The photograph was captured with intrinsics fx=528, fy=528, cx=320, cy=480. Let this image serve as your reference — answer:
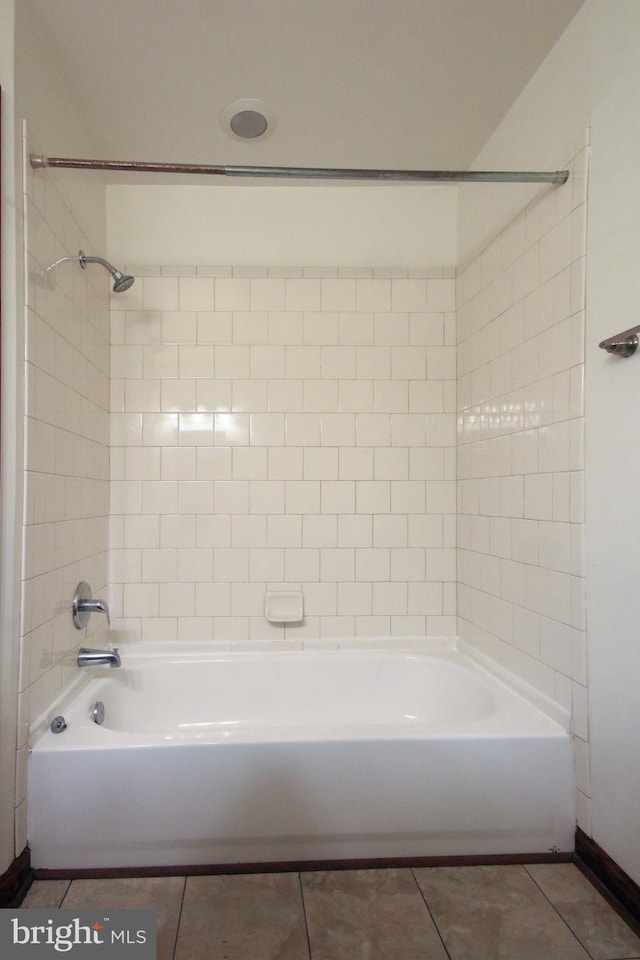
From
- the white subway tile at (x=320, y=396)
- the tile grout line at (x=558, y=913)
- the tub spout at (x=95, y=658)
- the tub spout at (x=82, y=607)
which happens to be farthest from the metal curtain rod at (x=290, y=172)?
the tile grout line at (x=558, y=913)

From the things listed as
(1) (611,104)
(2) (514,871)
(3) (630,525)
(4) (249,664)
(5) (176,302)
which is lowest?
(2) (514,871)

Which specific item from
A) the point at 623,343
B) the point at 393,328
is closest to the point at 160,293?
the point at 393,328

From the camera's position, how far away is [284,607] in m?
2.49

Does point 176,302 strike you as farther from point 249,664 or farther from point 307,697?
point 307,697

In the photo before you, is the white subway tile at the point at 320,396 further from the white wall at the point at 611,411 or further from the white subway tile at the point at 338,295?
the white wall at the point at 611,411

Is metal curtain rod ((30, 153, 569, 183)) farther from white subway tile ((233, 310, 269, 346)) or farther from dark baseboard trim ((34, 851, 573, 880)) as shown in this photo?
dark baseboard trim ((34, 851, 573, 880))

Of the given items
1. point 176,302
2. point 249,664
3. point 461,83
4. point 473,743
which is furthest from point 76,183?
point 473,743

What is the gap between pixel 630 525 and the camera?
141 centimetres

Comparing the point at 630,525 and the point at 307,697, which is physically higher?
the point at 630,525

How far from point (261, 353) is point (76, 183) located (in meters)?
0.99

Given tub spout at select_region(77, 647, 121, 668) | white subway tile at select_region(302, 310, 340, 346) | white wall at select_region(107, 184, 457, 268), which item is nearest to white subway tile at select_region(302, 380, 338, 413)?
white subway tile at select_region(302, 310, 340, 346)

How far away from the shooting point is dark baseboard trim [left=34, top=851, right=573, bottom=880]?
1.60 metres

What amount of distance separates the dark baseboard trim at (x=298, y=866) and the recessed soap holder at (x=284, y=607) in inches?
39.1

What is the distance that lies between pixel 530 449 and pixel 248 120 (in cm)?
168
